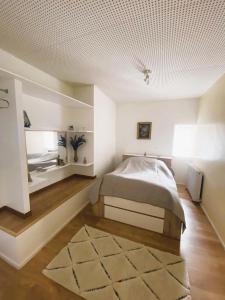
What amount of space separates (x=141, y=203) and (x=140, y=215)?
191mm

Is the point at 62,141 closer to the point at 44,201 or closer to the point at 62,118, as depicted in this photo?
the point at 62,118

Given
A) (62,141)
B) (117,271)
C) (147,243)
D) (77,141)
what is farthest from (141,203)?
(62,141)

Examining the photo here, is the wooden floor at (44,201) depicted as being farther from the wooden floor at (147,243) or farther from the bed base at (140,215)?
the bed base at (140,215)

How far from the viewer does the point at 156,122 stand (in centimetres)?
396

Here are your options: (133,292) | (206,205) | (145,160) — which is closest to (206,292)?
(133,292)

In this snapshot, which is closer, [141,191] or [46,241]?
[46,241]

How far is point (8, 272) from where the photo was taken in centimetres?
142

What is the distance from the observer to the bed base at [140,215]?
1.94m

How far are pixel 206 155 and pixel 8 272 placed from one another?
328 cm

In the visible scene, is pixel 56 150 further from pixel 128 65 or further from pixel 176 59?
pixel 176 59

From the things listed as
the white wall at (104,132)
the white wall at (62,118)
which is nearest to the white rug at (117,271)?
the white wall at (62,118)

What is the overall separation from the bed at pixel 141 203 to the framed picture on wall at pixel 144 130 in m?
2.07

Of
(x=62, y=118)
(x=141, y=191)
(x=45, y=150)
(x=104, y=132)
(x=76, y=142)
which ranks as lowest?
(x=141, y=191)

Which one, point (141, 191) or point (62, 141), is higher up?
point (62, 141)
